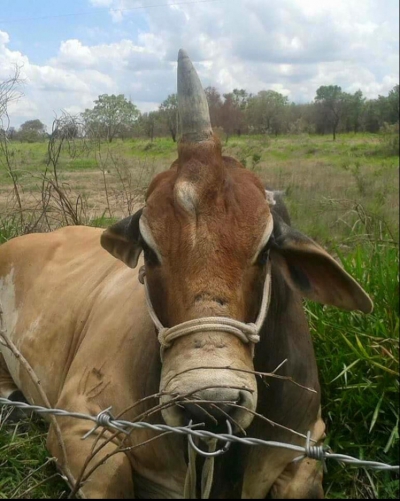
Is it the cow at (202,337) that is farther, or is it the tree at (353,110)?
the tree at (353,110)

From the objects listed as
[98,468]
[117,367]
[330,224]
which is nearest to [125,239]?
[117,367]

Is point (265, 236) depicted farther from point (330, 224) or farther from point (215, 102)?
point (330, 224)

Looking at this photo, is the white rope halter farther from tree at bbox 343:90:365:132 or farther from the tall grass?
tree at bbox 343:90:365:132

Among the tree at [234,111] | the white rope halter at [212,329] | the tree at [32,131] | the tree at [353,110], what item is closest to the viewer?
the white rope halter at [212,329]

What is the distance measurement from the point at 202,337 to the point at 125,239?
109 cm

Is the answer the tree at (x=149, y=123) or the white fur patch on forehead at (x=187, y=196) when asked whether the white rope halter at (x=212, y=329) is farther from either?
Result: the tree at (x=149, y=123)

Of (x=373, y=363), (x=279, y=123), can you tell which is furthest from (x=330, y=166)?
(x=373, y=363)

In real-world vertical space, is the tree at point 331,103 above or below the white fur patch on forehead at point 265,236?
above

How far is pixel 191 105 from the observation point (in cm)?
323

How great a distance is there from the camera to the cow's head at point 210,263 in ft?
8.50

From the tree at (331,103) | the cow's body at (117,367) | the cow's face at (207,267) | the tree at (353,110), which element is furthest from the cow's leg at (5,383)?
the tree at (353,110)

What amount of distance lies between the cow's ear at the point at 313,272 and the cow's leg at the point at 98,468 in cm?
134

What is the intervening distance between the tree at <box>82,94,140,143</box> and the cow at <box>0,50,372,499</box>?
8.79 ft

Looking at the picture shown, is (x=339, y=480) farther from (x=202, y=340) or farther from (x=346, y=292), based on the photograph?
(x=202, y=340)
